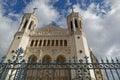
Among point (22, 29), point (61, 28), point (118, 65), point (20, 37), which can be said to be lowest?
point (118, 65)

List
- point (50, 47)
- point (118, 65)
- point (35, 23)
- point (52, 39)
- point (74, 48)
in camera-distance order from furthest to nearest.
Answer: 1. point (35, 23)
2. point (52, 39)
3. point (50, 47)
4. point (74, 48)
5. point (118, 65)

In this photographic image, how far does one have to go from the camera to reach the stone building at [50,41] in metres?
13.3

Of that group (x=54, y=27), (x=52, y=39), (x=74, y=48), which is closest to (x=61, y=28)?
(x=54, y=27)

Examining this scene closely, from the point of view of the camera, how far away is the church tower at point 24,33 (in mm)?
13280

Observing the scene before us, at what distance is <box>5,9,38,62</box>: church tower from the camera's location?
13280mm

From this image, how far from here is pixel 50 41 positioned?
15383 mm

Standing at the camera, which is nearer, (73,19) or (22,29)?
(22,29)

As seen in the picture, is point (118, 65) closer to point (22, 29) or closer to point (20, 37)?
point (20, 37)

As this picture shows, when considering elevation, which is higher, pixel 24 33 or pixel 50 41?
pixel 24 33

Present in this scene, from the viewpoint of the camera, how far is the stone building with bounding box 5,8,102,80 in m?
13.3

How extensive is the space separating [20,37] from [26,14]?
17.3ft

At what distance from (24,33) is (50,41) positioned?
3.17 m

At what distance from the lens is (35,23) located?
734 inches

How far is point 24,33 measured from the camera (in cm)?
1542
